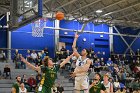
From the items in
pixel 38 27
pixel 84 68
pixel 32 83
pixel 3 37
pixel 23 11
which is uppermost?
pixel 23 11

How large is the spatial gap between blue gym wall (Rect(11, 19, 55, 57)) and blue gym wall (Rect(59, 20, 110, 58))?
49.5 inches

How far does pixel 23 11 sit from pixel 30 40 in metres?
14.8

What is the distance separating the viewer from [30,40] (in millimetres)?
29469

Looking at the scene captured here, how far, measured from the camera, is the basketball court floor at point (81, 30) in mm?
27062

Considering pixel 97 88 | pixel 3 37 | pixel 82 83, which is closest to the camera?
pixel 82 83

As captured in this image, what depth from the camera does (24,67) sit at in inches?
926

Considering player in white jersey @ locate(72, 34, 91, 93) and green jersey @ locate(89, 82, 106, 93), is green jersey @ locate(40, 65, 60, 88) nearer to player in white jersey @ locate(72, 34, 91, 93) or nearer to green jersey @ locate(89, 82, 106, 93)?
player in white jersey @ locate(72, 34, 91, 93)

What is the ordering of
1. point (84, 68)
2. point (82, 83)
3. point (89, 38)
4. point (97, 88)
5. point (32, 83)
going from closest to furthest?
1. point (84, 68)
2. point (82, 83)
3. point (97, 88)
4. point (32, 83)
5. point (89, 38)

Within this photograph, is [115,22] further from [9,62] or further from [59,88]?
[59,88]

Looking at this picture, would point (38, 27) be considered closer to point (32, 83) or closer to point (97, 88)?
point (32, 83)

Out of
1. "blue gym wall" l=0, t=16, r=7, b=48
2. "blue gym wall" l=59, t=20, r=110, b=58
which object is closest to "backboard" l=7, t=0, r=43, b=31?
"blue gym wall" l=0, t=16, r=7, b=48

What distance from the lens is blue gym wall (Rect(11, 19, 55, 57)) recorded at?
28.8m

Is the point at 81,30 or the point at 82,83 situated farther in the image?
the point at 81,30

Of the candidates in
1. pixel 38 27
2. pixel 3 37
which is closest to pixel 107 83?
pixel 38 27
